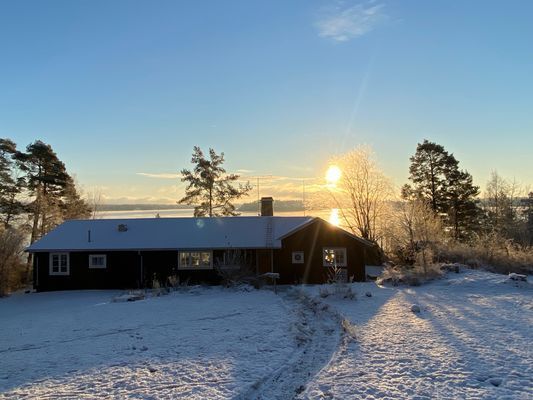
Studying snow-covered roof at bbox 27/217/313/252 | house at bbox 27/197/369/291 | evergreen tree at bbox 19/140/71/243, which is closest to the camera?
house at bbox 27/197/369/291

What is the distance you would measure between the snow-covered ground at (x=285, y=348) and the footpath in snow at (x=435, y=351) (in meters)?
0.03

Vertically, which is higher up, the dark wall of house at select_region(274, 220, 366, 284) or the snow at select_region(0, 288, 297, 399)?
the dark wall of house at select_region(274, 220, 366, 284)

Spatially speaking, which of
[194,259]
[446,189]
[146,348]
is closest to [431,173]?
[446,189]

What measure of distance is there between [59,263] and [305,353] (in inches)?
901

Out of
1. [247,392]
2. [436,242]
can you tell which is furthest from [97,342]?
Result: [436,242]

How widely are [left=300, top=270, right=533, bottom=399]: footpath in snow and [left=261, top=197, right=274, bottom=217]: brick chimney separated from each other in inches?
603

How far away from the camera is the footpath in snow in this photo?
8484mm

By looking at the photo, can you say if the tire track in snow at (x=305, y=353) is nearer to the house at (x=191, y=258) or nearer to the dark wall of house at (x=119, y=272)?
the house at (x=191, y=258)

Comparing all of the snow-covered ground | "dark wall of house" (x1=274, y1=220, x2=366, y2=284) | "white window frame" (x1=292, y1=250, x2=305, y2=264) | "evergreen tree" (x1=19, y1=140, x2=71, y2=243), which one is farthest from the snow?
"evergreen tree" (x1=19, y1=140, x2=71, y2=243)

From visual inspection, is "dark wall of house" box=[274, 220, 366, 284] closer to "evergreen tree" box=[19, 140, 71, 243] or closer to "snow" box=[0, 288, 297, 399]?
"snow" box=[0, 288, 297, 399]

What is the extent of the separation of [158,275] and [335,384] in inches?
859

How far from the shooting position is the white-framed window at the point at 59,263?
2944cm

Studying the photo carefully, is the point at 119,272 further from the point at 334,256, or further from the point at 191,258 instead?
the point at 334,256

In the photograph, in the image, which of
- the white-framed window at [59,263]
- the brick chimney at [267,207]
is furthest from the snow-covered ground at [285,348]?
the brick chimney at [267,207]
